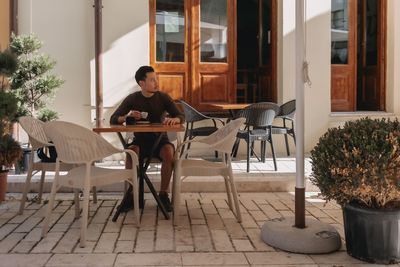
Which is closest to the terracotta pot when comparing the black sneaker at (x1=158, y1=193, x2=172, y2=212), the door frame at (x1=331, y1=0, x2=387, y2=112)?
the black sneaker at (x1=158, y1=193, x2=172, y2=212)

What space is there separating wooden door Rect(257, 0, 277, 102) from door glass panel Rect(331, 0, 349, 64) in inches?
39.0

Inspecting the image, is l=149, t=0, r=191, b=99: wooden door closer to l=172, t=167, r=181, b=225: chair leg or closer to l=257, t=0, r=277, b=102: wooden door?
l=257, t=0, r=277, b=102: wooden door

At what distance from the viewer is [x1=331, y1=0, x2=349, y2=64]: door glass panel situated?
820 centimetres

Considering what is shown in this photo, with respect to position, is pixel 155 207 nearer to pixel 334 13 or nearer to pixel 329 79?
pixel 329 79

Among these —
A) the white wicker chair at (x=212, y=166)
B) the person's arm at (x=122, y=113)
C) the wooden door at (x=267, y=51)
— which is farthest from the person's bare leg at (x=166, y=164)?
the wooden door at (x=267, y=51)

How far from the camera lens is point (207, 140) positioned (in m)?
4.49

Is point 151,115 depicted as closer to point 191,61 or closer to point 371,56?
point 191,61

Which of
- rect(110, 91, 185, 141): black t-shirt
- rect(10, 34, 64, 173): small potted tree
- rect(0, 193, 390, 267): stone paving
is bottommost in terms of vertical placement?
rect(0, 193, 390, 267): stone paving

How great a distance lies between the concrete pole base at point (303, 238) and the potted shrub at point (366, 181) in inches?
6.0

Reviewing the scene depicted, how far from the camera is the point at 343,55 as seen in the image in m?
8.31

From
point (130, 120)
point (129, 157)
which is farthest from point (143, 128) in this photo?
point (129, 157)

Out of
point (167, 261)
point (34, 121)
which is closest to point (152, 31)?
point (34, 121)

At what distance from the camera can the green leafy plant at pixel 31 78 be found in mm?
5863

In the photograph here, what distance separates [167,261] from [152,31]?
4.45 m
